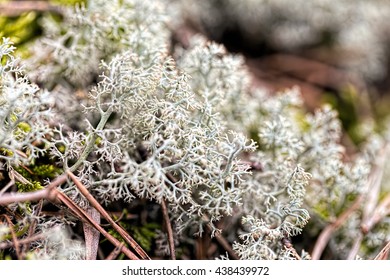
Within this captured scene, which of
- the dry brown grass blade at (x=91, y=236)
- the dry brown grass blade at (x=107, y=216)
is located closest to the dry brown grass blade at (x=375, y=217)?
the dry brown grass blade at (x=107, y=216)

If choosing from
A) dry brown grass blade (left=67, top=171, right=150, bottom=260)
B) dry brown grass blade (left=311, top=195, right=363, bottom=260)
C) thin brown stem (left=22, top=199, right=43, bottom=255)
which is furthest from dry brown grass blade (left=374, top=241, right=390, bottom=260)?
thin brown stem (left=22, top=199, right=43, bottom=255)

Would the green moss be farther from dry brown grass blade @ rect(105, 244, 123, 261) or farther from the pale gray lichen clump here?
dry brown grass blade @ rect(105, 244, 123, 261)

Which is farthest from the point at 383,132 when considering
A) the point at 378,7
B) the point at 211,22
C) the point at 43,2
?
the point at 43,2

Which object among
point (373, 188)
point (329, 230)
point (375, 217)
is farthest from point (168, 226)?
point (373, 188)

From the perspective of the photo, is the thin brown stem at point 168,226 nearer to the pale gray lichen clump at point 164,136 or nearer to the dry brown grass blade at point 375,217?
the pale gray lichen clump at point 164,136

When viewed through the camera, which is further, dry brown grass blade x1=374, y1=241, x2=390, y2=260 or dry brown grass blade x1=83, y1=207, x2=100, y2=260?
dry brown grass blade x1=374, y1=241, x2=390, y2=260

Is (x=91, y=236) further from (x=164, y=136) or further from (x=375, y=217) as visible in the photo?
(x=375, y=217)
